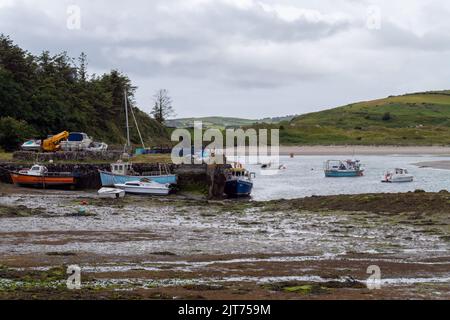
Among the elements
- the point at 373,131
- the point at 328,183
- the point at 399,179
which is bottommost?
the point at 328,183

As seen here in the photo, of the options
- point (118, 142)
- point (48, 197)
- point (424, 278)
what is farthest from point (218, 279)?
point (118, 142)

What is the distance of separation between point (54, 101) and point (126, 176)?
126ft

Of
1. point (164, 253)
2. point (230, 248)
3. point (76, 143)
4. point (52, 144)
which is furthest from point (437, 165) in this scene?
point (164, 253)

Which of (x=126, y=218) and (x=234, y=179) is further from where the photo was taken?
(x=234, y=179)

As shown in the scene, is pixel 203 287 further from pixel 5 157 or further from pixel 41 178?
pixel 5 157

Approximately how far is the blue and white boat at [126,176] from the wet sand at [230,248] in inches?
334

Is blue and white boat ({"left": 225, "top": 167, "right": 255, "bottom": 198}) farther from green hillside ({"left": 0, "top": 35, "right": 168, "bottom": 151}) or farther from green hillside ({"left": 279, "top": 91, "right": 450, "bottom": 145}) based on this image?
green hillside ({"left": 279, "top": 91, "right": 450, "bottom": 145})

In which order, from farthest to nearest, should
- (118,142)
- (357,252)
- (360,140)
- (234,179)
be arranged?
(360,140), (118,142), (234,179), (357,252)

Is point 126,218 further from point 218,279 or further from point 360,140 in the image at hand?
point 360,140

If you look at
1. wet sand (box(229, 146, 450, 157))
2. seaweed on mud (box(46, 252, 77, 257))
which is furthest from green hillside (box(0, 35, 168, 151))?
seaweed on mud (box(46, 252, 77, 257))

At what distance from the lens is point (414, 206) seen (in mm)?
40125

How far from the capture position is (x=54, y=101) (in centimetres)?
9350

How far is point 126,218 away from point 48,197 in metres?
15.0

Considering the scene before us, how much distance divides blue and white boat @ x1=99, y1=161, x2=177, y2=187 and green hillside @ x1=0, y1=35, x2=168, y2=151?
23.9m
